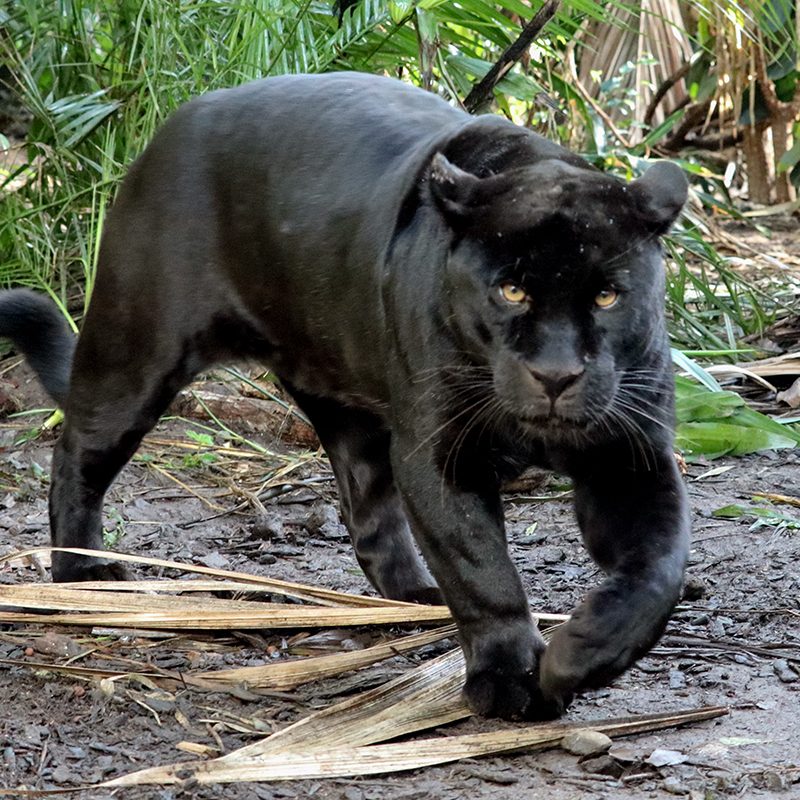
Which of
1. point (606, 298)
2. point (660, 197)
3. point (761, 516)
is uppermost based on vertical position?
point (660, 197)

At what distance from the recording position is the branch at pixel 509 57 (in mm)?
4738

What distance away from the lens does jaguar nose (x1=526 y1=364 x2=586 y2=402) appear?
8.67ft

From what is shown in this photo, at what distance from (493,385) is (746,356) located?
3614 mm

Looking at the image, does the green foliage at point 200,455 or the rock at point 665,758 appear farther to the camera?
the green foliage at point 200,455

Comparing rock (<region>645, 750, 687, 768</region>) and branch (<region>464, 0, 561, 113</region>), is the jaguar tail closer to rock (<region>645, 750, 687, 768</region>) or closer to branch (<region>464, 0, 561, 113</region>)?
branch (<region>464, 0, 561, 113</region>)

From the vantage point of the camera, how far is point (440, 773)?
270 centimetres

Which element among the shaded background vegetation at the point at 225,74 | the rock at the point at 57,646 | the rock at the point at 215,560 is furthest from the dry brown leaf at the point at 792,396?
the rock at the point at 57,646

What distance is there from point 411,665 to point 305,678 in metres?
0.27

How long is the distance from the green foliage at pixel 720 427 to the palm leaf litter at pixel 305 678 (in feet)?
6.59

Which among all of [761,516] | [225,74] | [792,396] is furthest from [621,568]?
[225,74]

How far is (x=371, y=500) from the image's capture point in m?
3.92

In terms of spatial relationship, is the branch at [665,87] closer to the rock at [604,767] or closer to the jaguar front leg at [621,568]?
the jaguar front leg at [621,568]

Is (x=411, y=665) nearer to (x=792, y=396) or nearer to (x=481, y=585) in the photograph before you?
(x=481, y=585)

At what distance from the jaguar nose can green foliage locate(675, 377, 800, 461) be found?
2.57 meters
